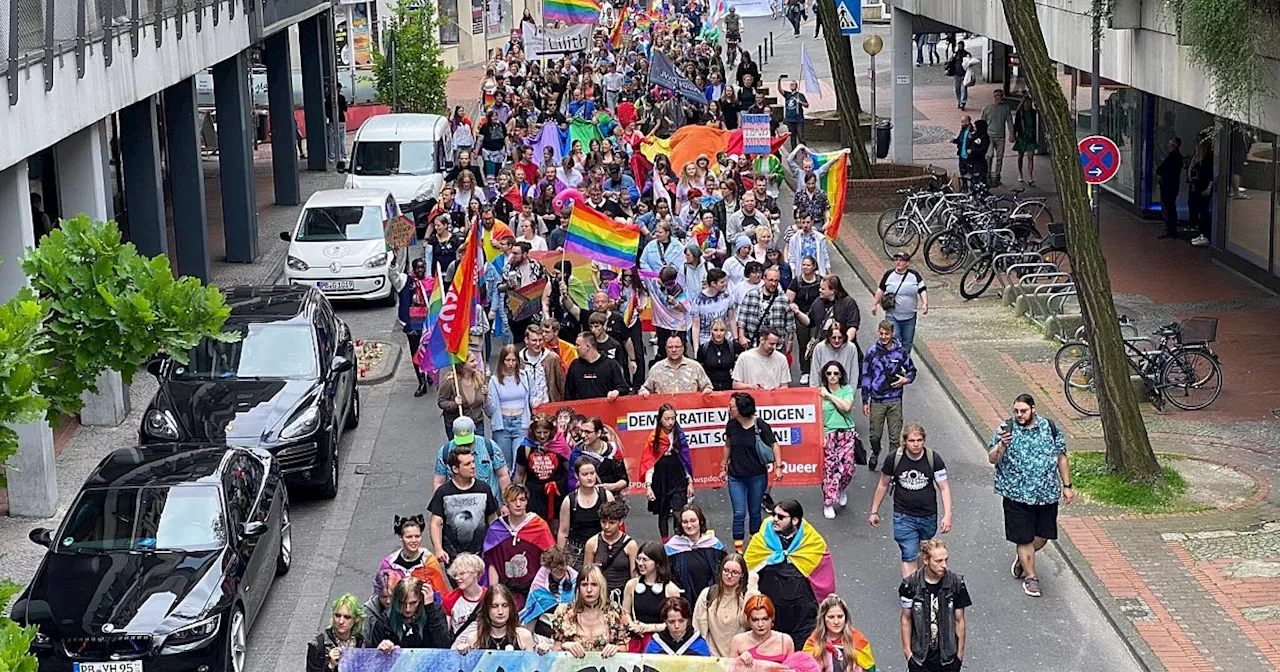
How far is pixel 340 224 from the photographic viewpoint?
26500 millimetres

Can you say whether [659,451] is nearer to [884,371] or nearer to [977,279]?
[884,371]

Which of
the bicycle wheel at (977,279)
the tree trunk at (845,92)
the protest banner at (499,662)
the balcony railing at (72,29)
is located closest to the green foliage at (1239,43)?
the bicycle wheel at (977,279)

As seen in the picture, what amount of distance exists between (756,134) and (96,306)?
18824 millimetres

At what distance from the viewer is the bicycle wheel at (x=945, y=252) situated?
26.8 meters

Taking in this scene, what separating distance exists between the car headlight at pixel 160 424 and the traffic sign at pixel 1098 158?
34.2 feet

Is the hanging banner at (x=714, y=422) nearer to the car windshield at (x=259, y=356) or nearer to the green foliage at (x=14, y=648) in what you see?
the car windshield at (x=259, y=356)

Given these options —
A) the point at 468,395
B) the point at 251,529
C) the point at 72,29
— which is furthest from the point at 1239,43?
the point at 72,29

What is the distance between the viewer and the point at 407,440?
63.6ft

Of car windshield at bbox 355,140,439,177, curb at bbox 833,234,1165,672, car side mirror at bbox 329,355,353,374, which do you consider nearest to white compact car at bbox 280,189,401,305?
car windshield at bbox 355,140,439,177

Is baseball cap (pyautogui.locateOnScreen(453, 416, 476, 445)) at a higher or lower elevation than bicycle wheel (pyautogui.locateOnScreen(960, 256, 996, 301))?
higher

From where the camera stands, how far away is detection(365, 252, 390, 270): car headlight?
1014 inches

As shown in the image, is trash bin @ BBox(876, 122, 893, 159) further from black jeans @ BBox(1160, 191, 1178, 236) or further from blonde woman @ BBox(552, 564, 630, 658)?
blonde woman @ BBox(552, 564, 630, 658)

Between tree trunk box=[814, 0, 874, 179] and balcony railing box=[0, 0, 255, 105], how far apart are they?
1350cm

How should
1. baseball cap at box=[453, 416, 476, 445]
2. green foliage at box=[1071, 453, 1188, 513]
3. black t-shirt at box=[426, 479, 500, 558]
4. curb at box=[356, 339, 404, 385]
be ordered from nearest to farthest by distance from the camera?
1. black t-shirt at box=[426, 479, 500, 558]
2. baseball cap at box=[453, 416, 476, 445]
3. green foliage at box=[1071, 453, 1188, 513]
4. curb at box=[356, 339, 404, 385]
